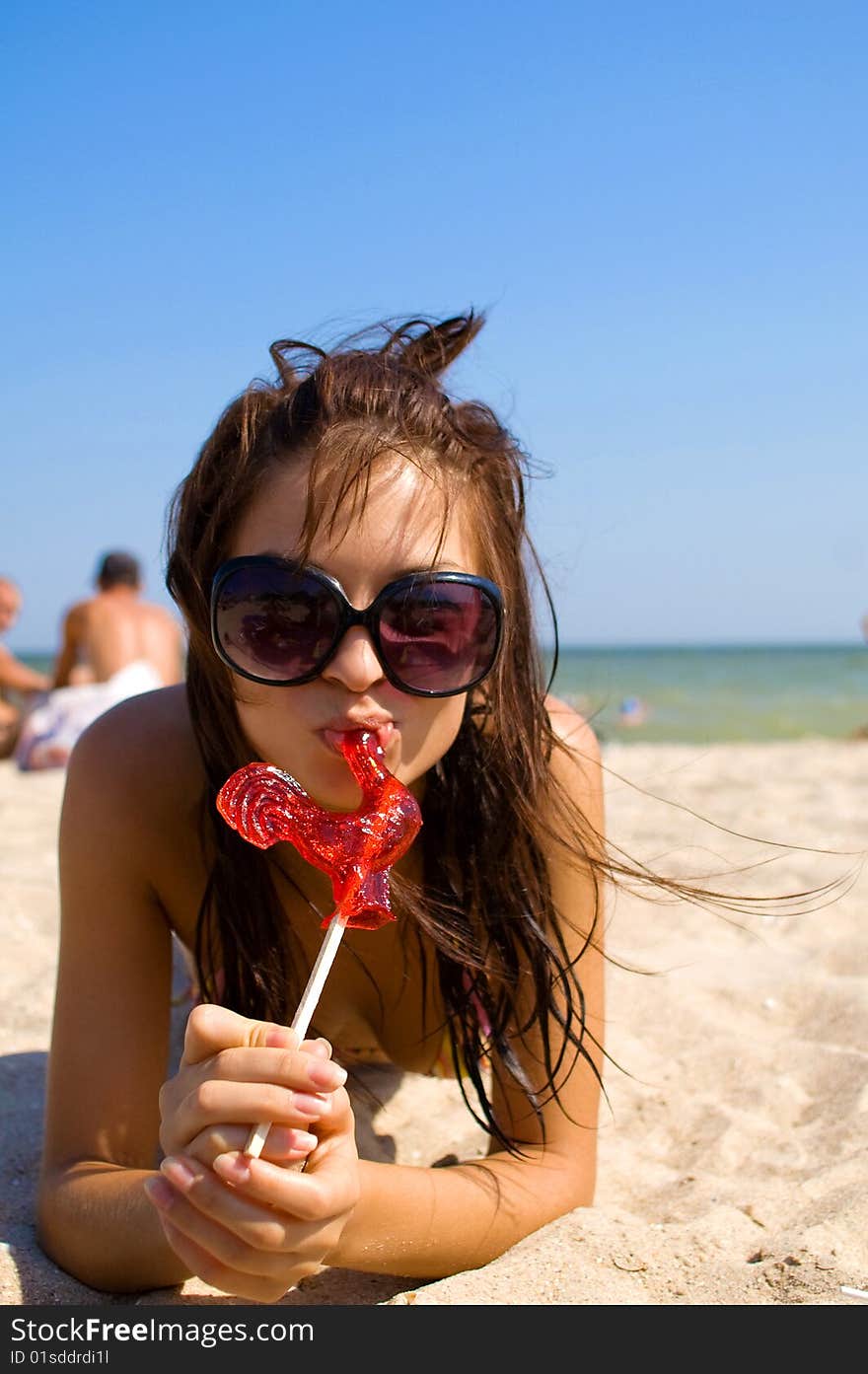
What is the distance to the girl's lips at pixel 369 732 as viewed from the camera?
1.71 m

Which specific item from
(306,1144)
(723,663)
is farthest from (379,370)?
(723,663)

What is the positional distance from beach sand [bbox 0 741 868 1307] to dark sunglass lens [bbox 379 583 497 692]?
0.57 m

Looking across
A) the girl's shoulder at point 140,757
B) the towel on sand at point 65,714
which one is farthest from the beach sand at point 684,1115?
the towel on sand at point 65,714

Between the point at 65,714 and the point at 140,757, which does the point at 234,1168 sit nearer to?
the point at 140,757

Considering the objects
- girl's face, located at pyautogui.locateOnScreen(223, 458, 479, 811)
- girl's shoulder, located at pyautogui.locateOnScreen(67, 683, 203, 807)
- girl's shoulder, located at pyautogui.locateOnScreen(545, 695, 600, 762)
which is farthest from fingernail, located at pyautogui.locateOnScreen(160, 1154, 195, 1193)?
girl's shoulder, located at pyautogui.locateOnScreen(545, 695, 600, 762)

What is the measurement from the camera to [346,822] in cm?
165

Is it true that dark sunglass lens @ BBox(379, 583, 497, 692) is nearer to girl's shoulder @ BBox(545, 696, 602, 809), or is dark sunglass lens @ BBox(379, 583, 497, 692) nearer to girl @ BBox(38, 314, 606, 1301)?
girl @ BBox(38, 314, 606, 1301)

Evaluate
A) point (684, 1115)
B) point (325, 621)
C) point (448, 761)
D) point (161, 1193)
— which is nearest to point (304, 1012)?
point (161, 1193)

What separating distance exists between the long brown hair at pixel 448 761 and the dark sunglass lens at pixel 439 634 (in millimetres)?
187

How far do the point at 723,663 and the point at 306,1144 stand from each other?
41.4 m

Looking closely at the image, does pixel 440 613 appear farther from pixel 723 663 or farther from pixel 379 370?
pixel 723 663
